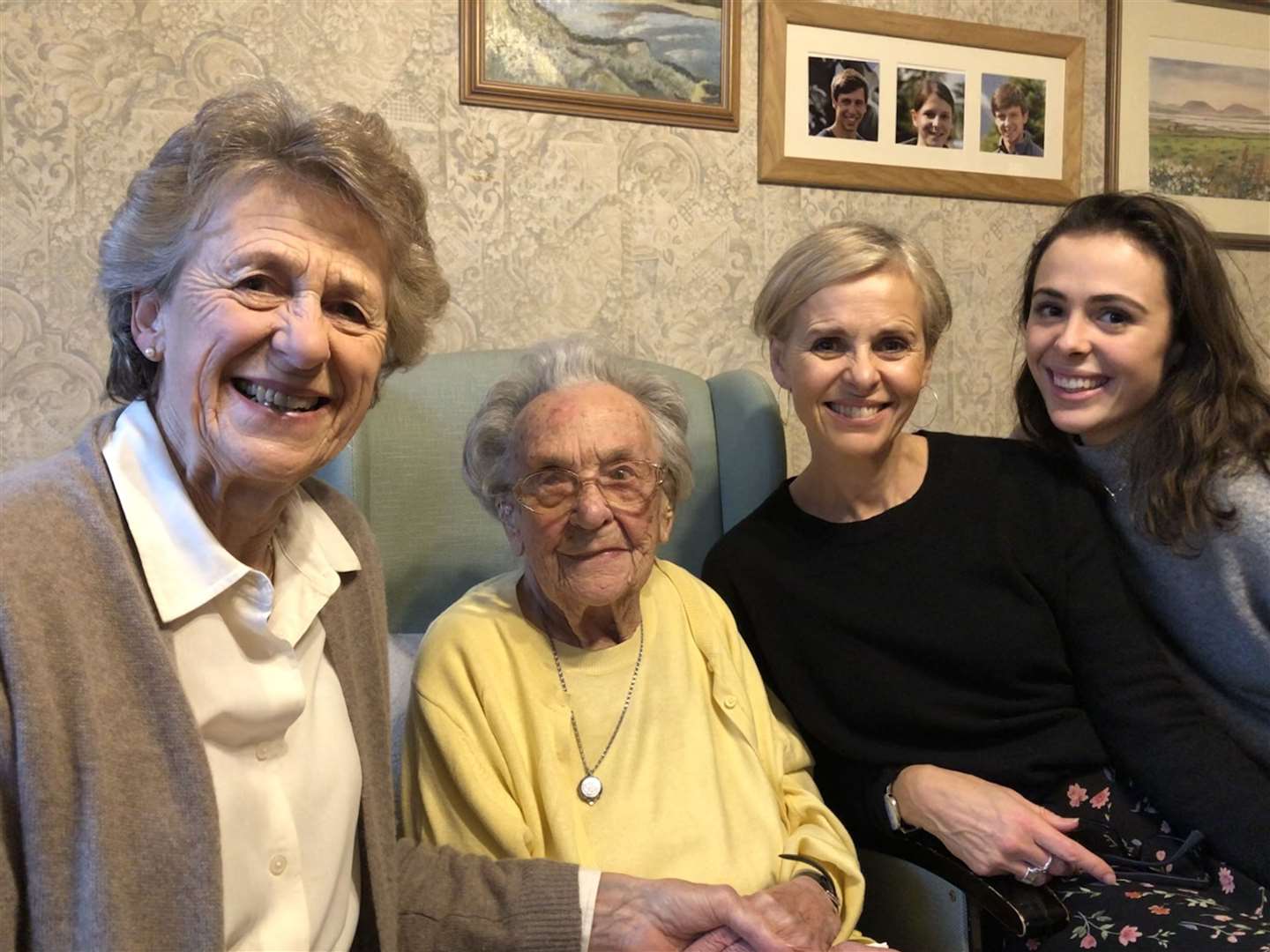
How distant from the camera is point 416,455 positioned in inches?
76.2

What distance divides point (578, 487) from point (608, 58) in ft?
4.02

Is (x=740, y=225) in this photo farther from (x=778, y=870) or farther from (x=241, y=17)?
(x=778, y=870)

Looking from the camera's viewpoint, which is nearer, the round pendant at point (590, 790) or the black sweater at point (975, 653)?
the round pendant at point (590, 790)

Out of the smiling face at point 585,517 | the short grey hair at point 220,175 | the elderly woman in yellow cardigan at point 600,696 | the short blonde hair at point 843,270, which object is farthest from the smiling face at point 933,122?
the short grey hair at point 220,175

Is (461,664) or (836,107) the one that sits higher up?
(836,107)

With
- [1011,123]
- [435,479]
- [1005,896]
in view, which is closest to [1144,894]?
[1005,896]

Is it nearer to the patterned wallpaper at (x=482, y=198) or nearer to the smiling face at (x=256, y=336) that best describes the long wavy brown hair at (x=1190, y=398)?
the patterned wallpaper at (x=482, y=198)

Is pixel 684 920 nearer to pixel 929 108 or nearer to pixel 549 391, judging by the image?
pixel 549 391

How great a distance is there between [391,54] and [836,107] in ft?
3.38

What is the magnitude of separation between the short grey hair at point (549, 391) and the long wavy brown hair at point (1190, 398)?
2.52 feet

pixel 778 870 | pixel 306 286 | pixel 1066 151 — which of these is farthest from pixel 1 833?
pixel 1066 151

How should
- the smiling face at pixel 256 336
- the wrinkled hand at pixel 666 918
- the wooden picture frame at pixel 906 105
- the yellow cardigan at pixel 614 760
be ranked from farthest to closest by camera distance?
the wooden picture frame at pixel 906 105 < the yellow cardigan at pixel 614 760 < the wrinkled hand at pixel 666 918 < the smiling face at pixel 256 336

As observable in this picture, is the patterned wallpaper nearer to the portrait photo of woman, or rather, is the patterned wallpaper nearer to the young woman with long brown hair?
the portrait photo of woman

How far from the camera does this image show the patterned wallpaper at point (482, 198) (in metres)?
2.00
